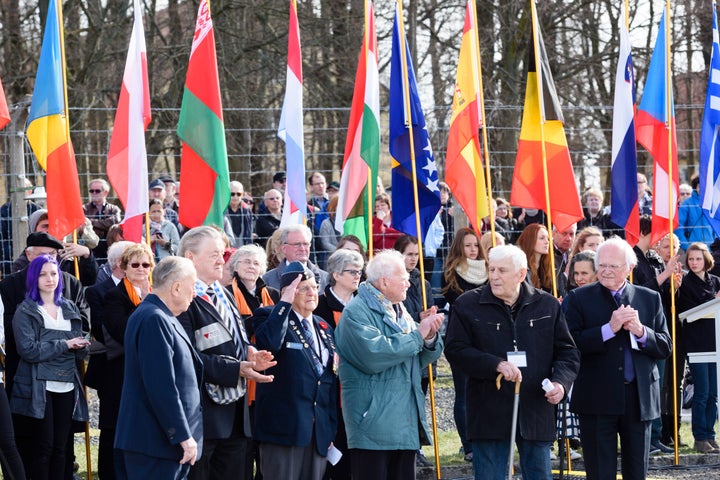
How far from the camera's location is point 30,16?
20.8 m

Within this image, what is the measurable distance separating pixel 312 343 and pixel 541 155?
3.10 m

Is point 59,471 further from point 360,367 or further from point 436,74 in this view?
point 436,74

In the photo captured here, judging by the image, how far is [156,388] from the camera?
588 cm

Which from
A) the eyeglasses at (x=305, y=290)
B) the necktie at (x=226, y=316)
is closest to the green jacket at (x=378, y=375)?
the eyeglasses at (x=305, y=290)

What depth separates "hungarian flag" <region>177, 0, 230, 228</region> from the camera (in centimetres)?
886

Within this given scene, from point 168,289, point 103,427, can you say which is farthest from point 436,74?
point 168,289

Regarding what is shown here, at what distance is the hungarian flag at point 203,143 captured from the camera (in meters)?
8.86

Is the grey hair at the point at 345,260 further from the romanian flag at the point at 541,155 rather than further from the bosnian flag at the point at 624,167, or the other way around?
the bosnian flag at the point at 624,167

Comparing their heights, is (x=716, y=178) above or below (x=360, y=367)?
above

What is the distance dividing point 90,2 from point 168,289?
15572mm

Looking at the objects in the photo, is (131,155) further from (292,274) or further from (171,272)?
(171,272)

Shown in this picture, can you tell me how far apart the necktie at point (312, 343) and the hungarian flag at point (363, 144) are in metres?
2.46

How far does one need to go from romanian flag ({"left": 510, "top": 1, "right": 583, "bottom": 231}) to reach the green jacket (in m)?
2.76

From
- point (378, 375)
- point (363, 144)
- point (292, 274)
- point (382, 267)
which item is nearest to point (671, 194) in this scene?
point (363, 144)
